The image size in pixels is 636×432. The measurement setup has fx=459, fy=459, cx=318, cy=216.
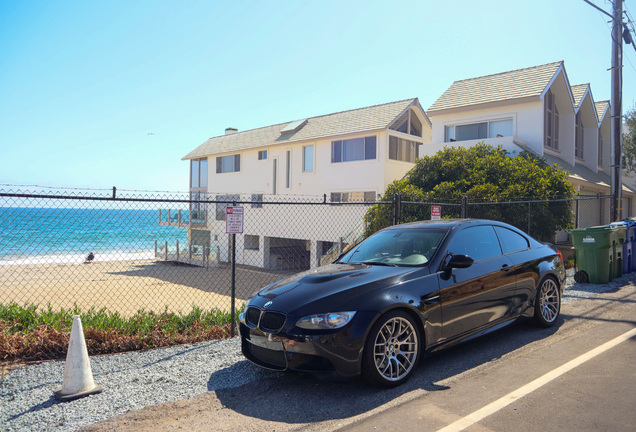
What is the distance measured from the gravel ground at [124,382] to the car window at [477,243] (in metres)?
2.47

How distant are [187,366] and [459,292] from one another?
3062mm

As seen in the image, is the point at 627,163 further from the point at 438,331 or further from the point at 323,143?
the point at 438,331

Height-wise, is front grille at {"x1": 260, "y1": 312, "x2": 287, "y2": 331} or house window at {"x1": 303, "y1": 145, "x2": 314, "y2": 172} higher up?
house window at {"x1": 303, "y1": 145, "x2": 314, "y2": 172}

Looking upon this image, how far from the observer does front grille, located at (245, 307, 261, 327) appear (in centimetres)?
448

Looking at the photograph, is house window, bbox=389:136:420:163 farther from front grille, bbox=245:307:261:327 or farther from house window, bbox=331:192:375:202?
front grille, bbox=245:307:261:327

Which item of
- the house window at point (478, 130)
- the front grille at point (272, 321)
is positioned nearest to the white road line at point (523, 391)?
the front grille at point (272, 321)

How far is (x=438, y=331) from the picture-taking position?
4.62m

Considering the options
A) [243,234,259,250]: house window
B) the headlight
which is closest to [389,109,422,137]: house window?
[243,234,259,250]: house window

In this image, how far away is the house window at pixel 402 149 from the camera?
22.8 m

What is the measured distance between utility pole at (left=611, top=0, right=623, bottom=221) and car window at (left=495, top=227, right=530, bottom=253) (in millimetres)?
9462

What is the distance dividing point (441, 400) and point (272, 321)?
1.64m

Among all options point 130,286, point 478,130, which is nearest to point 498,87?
point 478,130

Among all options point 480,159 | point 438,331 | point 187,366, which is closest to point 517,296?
point 438,331

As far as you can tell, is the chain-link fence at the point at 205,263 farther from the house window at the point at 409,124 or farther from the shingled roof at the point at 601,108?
the shingled roof at the point at 601,108
